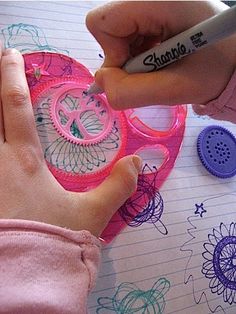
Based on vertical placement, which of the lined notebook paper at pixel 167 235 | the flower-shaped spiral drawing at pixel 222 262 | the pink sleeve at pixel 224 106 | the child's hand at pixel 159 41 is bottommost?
the flower-shaped spiral drawing at pixel 222 262

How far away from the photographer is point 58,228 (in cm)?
38

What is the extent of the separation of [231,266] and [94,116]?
24cm

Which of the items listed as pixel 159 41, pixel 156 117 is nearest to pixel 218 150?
pixel 156 117

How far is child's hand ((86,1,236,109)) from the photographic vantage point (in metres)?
0.37

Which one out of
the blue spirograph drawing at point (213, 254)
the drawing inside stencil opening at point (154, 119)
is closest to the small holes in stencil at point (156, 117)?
the drawing inside stencil opening at point (154, 119)

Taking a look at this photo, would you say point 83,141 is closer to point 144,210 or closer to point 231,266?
point 144,210

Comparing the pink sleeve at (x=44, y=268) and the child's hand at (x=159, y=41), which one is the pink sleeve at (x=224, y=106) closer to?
the child's hand at (x=159, y=41)

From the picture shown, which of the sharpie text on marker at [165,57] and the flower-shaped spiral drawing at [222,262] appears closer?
the sharpie text on marker at [165,57]

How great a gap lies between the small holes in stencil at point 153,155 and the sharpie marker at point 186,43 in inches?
4.9

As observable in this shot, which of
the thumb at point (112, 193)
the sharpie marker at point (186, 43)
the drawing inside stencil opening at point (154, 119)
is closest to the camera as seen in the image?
the sharpie marker at point (186, 43)

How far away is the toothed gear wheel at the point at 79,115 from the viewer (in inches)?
18.9

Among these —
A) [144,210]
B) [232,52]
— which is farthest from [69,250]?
[232,52]

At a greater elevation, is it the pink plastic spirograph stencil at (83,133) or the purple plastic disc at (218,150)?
the pink plastic spirograph stencil at (83,133)

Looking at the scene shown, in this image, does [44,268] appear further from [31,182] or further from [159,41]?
[159,41]
